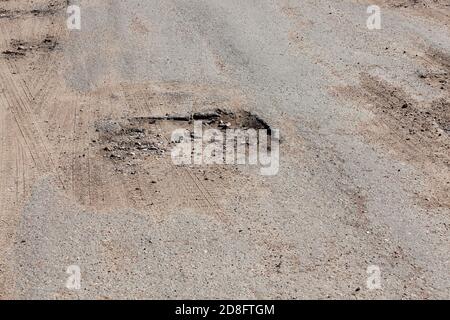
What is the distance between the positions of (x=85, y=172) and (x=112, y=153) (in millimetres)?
520

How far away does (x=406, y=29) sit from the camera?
11.6 metres

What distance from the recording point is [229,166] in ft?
26.5

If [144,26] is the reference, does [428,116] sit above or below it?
below

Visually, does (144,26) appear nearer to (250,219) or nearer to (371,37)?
(371,37)

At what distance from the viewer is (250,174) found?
795 centimetres

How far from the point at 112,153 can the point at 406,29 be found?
6720 millimetres

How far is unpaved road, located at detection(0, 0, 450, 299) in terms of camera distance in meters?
6.58

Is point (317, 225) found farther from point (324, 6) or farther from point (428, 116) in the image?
point (324, 6)

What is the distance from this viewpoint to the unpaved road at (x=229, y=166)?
6.58 metres
